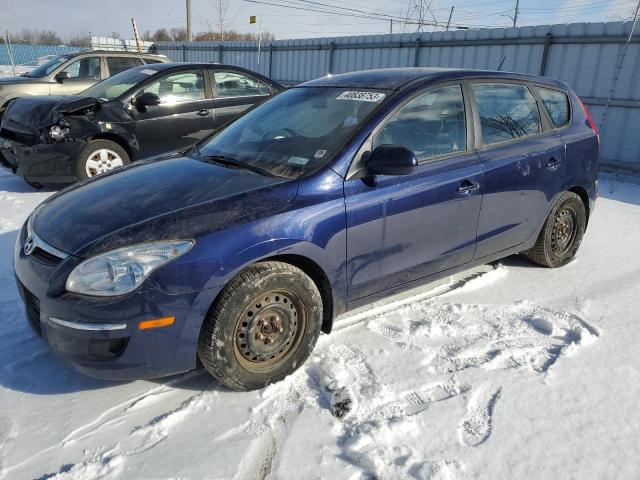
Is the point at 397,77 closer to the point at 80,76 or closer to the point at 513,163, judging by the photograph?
the point at 513,163

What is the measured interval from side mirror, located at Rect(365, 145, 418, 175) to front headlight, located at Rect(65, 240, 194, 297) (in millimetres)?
1141

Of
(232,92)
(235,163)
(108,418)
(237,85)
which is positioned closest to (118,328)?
(108,418)

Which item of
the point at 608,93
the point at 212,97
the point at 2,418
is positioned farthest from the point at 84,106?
the point at 608,93

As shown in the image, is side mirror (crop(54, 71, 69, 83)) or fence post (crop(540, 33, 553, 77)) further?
side mirror (crop(54, 71, 69, 83))

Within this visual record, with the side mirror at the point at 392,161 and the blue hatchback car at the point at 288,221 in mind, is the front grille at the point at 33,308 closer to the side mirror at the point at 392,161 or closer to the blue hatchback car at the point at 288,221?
the blue hatchback car at the point at 288,221

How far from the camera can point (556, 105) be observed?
4348mm

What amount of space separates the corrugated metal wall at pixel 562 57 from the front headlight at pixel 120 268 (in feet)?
27.6

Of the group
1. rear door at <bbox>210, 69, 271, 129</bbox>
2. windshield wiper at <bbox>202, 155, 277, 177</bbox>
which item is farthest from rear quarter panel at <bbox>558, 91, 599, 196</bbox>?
rear door at <bbox>210, 69, 271, 129</bbox>

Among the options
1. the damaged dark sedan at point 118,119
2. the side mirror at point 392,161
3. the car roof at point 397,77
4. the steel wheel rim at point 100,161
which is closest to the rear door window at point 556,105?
the car roof at point 397,77

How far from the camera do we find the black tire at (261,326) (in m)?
2.54

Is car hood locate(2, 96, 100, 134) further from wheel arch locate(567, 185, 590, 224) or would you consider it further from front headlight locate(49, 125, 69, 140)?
wheel arch locate(567, 185, 590, 224)

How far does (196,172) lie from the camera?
313 cm

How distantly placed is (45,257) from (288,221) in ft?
4.03

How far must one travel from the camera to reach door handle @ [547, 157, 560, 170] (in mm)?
4044
